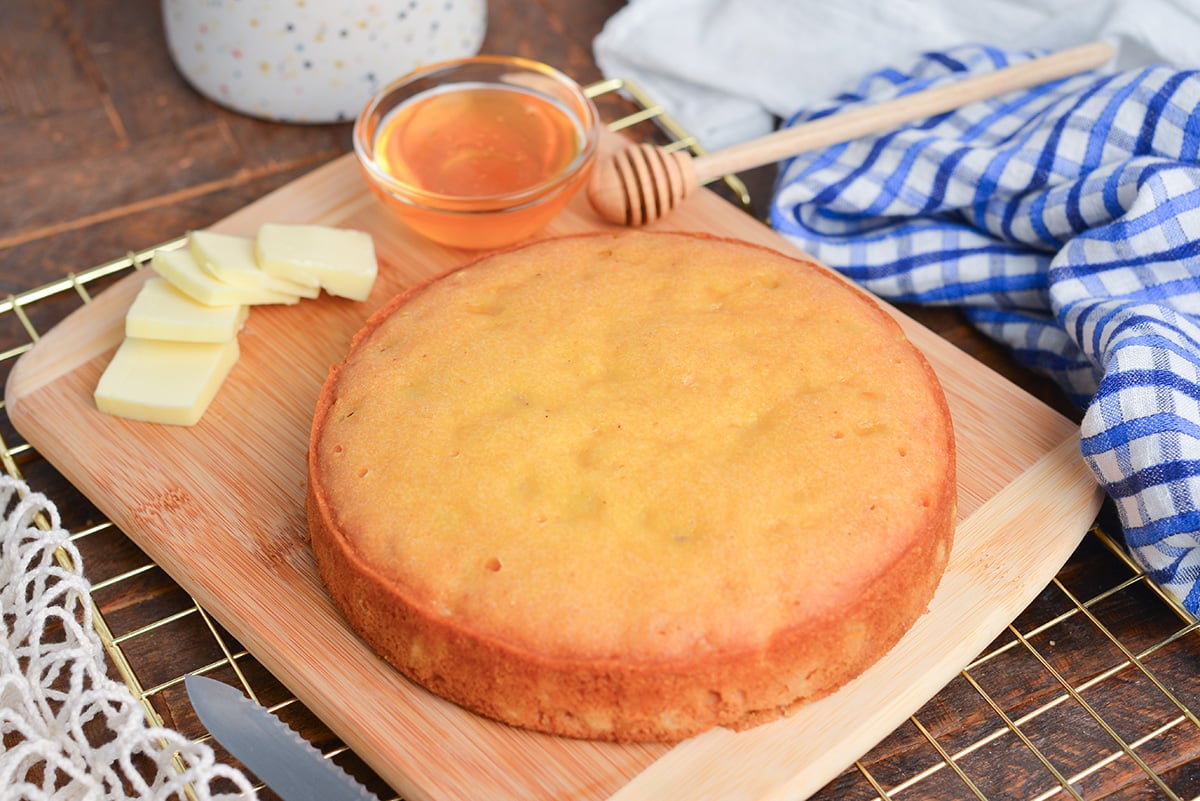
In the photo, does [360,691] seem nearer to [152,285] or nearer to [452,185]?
[152,285]

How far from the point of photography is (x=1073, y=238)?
6.38 ft

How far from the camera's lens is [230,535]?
5.44ft

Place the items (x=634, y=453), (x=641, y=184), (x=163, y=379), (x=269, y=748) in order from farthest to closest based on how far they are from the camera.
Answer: (x=641, y=184)
(x=163, y=379)
(x=634, y=453)
(x=269, y=748)

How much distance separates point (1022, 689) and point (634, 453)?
24.2 inches

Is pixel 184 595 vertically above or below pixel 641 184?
below

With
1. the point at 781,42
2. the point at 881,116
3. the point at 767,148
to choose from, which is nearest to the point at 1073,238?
the point at 881,116

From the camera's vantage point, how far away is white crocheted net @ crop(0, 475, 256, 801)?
52.3 inches

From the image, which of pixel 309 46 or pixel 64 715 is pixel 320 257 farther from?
pixel 64 715

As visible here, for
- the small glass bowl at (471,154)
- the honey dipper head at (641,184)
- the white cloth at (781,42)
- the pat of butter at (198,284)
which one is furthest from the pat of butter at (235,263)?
the white cloth at (781,42)

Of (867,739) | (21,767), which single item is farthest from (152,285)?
(867,739)

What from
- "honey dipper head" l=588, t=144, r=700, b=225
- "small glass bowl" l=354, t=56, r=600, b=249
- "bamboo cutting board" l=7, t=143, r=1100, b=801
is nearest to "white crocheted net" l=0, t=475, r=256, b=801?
"bamboo cutting board" l=7, t=143, r=1100, b=801

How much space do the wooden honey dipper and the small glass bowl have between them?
7cm

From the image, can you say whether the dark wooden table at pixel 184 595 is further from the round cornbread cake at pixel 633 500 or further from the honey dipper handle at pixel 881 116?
the honey dipper handle at pixel 881 116

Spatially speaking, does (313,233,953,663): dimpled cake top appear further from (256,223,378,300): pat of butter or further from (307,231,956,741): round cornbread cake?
(256,223,378,300): pat of butter
